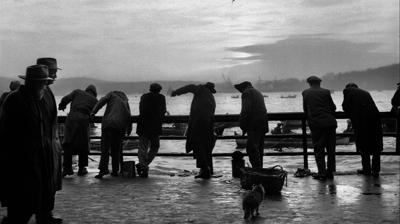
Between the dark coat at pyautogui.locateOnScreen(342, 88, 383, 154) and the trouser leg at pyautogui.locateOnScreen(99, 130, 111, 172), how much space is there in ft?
14.3

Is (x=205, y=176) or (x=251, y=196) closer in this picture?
(x=251, y=196)

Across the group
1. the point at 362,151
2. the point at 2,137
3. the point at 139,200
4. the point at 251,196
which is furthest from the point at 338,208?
the point at 2,137

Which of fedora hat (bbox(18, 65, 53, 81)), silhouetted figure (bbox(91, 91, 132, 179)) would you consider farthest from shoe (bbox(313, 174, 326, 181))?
fedora hat (bbox(18, 65, 53, 81))

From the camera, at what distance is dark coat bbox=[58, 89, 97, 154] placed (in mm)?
9344

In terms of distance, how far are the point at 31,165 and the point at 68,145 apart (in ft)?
16.1

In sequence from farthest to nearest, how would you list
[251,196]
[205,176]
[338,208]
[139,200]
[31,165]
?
[205,176] < [139,200] < [338,208] < [251,196] < [31,165]

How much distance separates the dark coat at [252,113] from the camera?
8.92m

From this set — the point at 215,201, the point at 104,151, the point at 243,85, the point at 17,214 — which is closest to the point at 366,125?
the point at 243,85

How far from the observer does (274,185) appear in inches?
285

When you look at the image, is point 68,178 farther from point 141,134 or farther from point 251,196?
point 251,196

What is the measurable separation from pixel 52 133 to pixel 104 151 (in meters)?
4.21

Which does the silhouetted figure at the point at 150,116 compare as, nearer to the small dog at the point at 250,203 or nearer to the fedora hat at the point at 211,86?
the fedora hat at the point at 211,86

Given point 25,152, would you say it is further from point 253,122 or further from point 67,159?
point 253,122

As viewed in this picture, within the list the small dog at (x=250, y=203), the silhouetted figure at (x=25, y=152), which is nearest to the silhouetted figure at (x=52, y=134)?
the silhouetted figure at (x=25, y=152)
